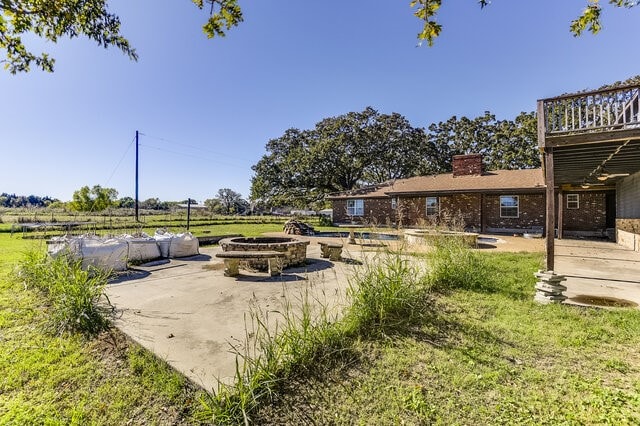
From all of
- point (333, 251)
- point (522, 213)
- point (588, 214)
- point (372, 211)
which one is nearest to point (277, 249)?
point (333, 251)

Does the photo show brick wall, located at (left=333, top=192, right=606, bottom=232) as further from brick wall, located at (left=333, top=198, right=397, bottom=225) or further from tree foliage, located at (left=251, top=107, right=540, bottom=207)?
tree foliage, located at (left=251, top=107, right=540, bottom=207)

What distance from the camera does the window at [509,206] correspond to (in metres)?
17.8

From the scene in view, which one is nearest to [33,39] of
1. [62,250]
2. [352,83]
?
[62,250]

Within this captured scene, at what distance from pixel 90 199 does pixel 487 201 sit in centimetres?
4177

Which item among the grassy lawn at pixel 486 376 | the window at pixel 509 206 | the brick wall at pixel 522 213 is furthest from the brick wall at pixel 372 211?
the grassy lawn at pixel 486 376

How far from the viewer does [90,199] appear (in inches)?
1400

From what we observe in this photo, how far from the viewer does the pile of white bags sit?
668 centimetres

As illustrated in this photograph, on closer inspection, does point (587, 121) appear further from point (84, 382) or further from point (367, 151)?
point (367, 151)

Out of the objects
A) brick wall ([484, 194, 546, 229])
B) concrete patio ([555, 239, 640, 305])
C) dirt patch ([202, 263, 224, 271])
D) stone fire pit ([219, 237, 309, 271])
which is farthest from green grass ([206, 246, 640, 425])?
brick wall ([484, 194, 546, 229])

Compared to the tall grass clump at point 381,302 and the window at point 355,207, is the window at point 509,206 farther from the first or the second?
the tall grass clump at point 381,302

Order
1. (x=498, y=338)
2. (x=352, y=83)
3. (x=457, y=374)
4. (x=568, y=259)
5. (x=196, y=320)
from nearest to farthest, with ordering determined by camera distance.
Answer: (x=457, y=374) → (x=498, y=338) → (x=196, y=320) → (x=568, y=259) → (x=352, y=83)

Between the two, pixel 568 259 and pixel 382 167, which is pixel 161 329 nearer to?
pixel 568 259

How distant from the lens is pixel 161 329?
12.9 feet

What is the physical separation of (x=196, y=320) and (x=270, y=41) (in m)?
11.2
